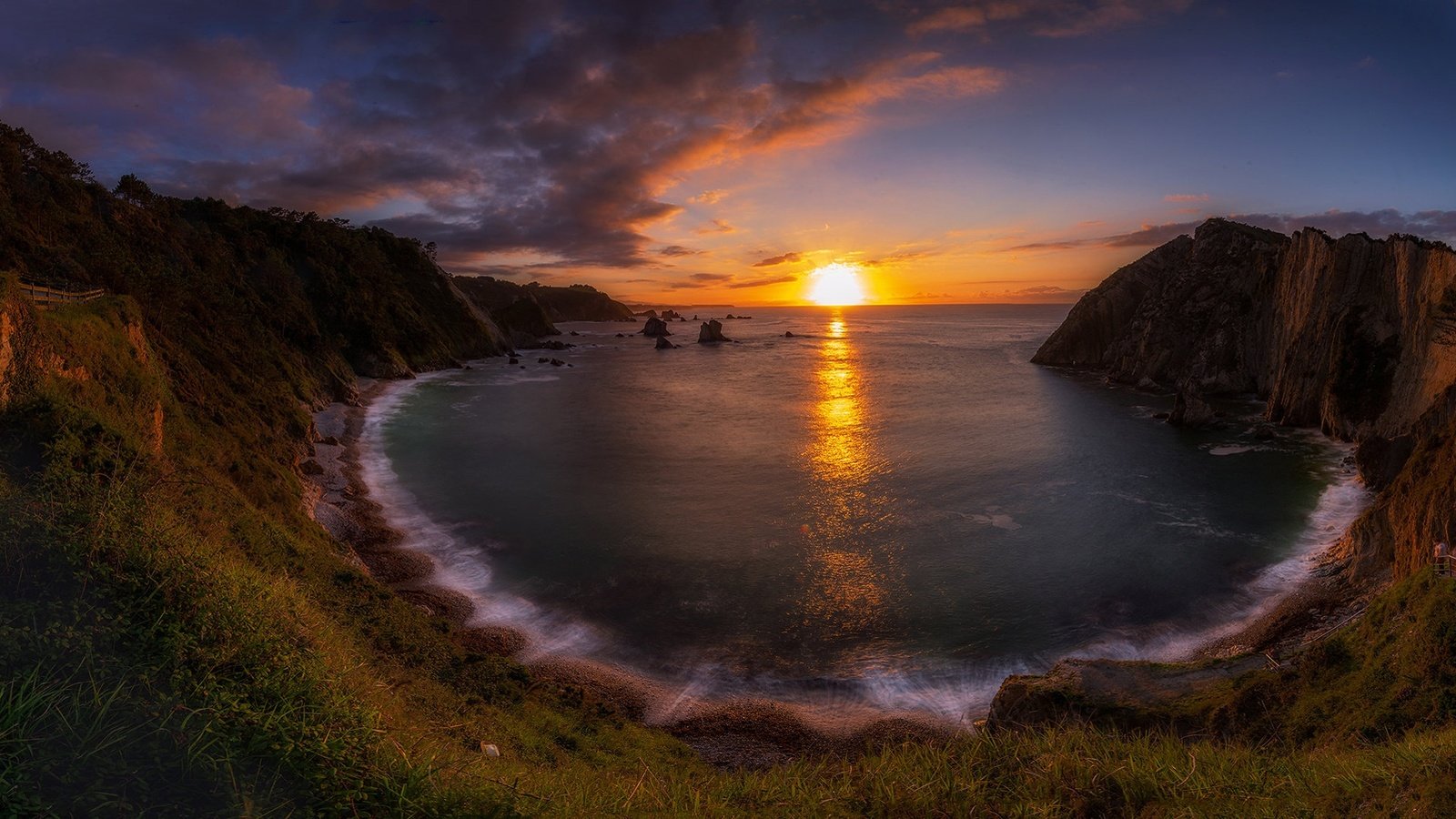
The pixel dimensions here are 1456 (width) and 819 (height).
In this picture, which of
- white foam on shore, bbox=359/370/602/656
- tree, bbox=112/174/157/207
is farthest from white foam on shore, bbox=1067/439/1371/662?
tree, bbox=112/174/157/207

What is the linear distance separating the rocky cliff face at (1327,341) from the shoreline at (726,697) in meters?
2.66

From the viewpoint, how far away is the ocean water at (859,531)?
64.7ft

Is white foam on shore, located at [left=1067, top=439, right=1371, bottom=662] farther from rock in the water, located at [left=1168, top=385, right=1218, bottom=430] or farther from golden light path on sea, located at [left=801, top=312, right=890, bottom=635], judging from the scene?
rock in the water, located at [left=1168, top=385, right=1218, bottom=430]

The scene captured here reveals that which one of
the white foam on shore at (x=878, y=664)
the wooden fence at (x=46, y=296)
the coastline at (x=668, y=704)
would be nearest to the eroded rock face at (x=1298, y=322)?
the white foam on shore at (x=878, y=664)

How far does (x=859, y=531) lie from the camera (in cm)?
2914

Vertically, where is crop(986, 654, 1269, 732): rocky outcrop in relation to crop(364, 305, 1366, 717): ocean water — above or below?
above

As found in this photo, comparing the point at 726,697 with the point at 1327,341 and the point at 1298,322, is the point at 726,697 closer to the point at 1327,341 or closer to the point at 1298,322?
the point at 1327,341

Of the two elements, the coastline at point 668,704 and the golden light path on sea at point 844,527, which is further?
the golden light path on sea at point 844,527

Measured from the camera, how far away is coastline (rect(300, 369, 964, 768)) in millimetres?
15211

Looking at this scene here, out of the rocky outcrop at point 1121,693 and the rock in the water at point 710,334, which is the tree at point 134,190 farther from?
the rock in the water at point 710,334

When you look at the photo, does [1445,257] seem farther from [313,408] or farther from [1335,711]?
[313,408]

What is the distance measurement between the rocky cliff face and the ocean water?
11.9 feet

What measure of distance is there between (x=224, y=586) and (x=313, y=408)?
A: 4521 centimetres

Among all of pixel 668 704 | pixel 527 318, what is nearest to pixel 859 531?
pixel 668 704
